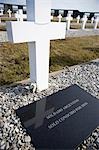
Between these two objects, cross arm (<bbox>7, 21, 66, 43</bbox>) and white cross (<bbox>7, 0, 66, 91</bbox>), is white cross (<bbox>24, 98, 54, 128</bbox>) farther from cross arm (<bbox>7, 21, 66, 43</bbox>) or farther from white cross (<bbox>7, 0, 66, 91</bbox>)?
cross arm (<bbox>7, 21, 66, 43</bbox>)

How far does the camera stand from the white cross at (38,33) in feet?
7.25

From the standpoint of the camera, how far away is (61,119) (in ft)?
7.43

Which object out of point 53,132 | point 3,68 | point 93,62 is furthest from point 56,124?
point 93,62

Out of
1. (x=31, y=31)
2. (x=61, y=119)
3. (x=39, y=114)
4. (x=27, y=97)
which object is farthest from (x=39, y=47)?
(x=61, y=119)

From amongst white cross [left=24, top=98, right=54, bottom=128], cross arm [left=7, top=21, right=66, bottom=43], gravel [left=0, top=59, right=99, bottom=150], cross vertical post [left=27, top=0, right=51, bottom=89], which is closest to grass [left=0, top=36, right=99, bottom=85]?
gravel [left=0, top=59, right=99, bottom=150]

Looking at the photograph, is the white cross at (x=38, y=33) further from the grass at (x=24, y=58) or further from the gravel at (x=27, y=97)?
the grass at (x=24, y=58)

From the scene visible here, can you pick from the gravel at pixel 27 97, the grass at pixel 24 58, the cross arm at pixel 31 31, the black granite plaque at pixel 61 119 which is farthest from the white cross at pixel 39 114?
the grass at pixel 24 58

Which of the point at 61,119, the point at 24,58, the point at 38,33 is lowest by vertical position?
the point at 61,119

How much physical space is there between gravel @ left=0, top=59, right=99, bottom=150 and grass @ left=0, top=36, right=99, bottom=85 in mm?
428

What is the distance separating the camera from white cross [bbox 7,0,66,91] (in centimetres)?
221

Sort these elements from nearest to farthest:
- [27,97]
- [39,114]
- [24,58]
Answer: [39,114]
[27,97]
[24,58]

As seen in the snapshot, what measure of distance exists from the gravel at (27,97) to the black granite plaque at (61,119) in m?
0.10

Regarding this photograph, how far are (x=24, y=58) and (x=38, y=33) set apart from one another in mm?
2339

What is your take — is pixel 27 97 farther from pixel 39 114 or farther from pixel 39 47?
pixel 39 47
